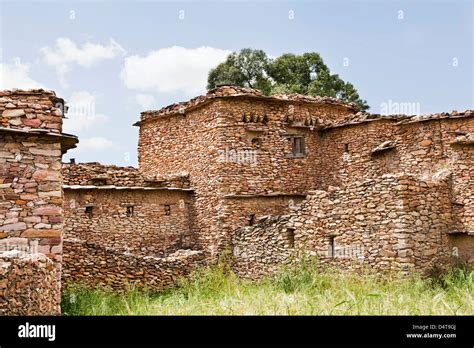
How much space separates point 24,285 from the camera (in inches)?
324

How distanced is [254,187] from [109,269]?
6.39 meters

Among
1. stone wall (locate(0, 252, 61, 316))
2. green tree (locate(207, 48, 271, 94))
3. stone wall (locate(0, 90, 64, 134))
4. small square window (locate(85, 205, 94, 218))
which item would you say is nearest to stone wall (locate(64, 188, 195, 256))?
small square window (locate(85, 205, 94, 218))

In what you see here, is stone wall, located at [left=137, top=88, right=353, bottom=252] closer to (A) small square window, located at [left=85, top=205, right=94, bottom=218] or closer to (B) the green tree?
(A) small square window, located at [left=85, top=205, right=94, bottom=218]

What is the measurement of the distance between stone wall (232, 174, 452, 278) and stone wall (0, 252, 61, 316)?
283 inches

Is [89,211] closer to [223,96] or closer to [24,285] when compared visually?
[223,96]

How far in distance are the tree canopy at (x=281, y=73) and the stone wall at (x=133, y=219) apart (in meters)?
16.7

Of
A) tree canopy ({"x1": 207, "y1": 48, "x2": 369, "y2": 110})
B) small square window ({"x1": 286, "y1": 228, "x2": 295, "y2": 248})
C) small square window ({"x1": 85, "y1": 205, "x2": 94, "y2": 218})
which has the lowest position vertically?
small square window ({"x1": 286, "y1": 228, "x2": 295, "y2": 248})

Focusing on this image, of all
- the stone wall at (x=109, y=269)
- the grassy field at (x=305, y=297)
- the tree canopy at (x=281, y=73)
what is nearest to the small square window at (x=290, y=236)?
the grassy field at (x=305, y=297)

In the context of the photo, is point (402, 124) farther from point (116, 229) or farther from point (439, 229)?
point (116, 229)

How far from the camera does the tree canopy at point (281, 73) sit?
35688 mm

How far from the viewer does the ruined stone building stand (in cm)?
1441

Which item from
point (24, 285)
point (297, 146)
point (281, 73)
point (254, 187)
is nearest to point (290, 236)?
point (254, 187)

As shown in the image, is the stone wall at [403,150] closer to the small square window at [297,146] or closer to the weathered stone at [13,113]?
the small square window at [297,146]
